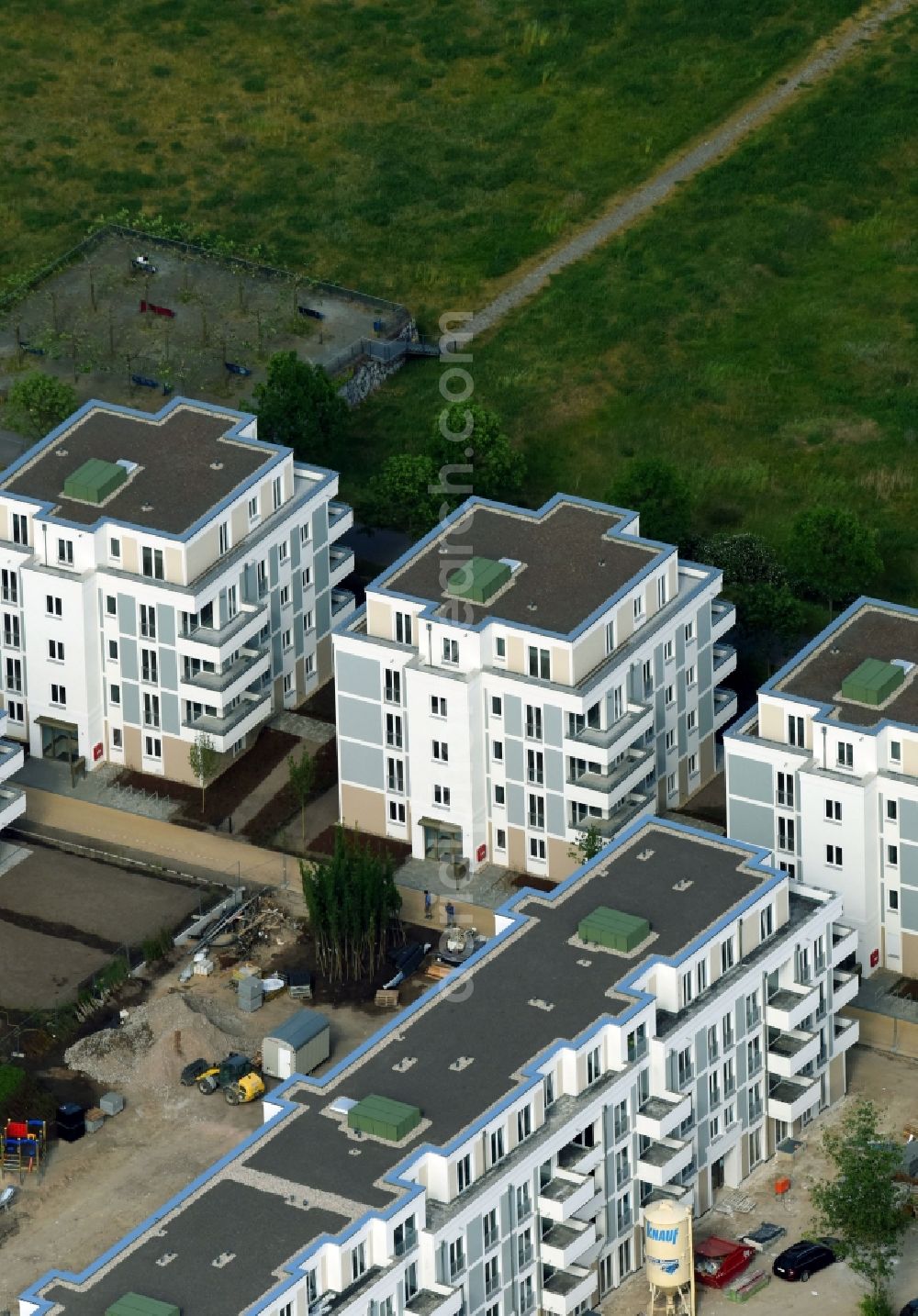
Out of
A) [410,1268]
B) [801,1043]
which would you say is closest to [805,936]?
[801,1043]

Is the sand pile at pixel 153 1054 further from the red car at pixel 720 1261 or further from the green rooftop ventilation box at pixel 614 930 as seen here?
the red car at pixel 720 1261

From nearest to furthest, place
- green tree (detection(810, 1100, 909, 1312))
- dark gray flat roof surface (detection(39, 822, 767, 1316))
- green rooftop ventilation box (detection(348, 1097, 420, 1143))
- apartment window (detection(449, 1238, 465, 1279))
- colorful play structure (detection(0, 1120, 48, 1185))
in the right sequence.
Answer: dark gray flat roof surface (detection(39, 822, 767, 1316))
apartment window (detection(449, 1238, 465, 1279))
green rooftop ventilation box (detection(348, 1097, 420, 1143))
green tree (detection(810, 1100, 909, 1312))
colorful play structure (detection(0, 1120, 48, 1185))

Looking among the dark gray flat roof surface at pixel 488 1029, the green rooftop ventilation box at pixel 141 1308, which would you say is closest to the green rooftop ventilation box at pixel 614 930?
the dark gray flat roof surface at pixel 488 1029

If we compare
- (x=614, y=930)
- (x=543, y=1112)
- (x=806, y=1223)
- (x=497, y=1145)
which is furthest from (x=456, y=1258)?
(x=806, y=1223)

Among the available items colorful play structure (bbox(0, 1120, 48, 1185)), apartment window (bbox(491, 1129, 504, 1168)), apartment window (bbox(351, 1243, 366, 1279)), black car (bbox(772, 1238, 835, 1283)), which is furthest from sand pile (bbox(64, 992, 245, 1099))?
black car (bbox(772, 1238, 835, 1283))

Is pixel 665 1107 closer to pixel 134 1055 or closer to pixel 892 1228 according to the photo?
pixel 892 1228

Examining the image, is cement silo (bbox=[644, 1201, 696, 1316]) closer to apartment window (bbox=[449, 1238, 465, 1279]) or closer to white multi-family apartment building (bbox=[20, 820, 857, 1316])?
white multi-family apartment building (bbox=[20, 820, 857, 1316])
